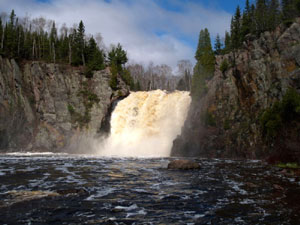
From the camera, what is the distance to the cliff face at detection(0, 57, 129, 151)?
44.6 meters

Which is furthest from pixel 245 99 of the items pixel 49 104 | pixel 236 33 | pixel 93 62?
pixel 49 104

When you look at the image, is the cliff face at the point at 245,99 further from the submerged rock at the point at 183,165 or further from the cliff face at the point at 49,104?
the cliff face at the point at 49,104

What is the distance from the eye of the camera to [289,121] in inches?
979

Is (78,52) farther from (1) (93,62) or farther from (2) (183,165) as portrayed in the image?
(2) (183,165)

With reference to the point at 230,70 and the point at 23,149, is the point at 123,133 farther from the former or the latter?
the point at 230,70

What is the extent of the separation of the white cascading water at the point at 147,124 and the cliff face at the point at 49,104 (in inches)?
147

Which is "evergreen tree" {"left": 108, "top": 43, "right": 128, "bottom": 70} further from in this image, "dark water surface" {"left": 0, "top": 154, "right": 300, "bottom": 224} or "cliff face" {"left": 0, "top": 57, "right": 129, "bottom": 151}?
"dark water surface" {"left": 0, "top": 154, "right": 300, "bottom": 224}

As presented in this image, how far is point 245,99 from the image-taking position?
38312 mm

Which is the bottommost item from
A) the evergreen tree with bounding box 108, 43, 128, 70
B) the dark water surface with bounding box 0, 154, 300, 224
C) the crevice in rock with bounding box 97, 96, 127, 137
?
the dark water surface with bounding box 0, 154, 300, 224

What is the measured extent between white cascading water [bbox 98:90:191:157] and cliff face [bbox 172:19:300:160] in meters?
3.98

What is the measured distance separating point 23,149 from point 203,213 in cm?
4177

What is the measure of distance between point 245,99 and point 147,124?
1787cm

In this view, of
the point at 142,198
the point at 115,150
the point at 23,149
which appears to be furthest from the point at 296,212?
the point at 23,149

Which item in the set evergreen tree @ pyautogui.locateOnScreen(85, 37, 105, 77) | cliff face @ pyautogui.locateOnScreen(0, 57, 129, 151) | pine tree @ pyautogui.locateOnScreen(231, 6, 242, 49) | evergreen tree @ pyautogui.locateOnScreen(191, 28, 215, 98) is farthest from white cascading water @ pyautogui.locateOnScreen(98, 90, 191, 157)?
pine tree @ pyautogui.locateOnScreen(231, 6, 242, 49)
